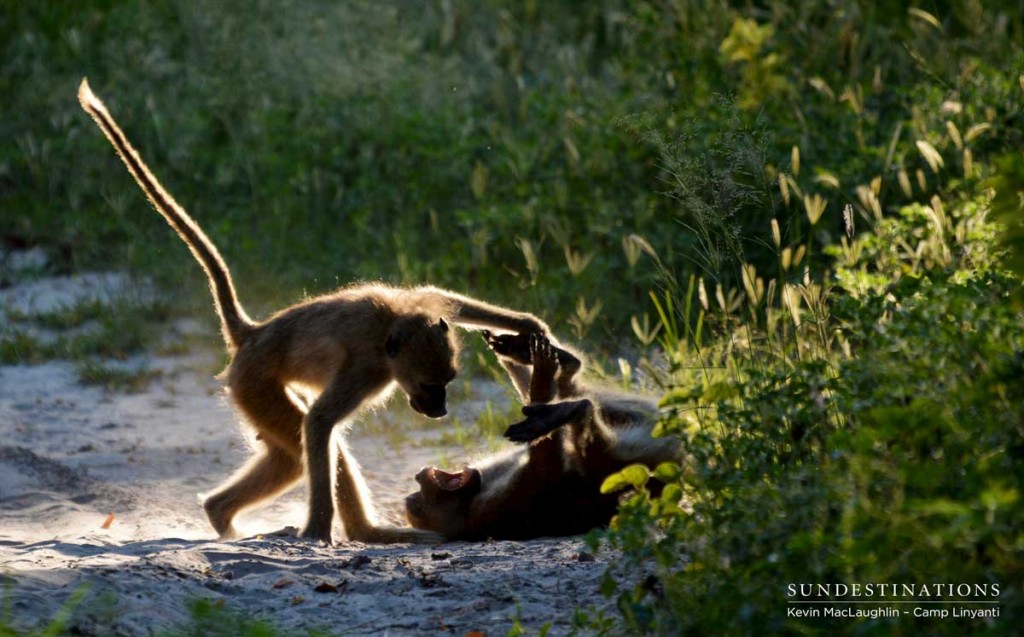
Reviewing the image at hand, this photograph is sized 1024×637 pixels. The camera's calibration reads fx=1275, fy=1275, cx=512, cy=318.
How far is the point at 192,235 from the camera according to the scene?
5621 millimetres

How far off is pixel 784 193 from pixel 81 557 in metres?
2.85

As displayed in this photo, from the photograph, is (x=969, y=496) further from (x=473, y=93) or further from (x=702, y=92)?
(x=473, y=93)

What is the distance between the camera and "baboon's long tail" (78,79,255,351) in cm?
545

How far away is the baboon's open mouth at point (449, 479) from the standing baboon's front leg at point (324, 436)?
0.45 metres

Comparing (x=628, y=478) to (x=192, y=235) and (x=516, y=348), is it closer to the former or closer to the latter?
(x=516, y=348)

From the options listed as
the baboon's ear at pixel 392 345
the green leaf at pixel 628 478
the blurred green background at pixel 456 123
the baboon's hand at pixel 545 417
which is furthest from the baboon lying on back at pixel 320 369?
the green leaf at pixel 628 478

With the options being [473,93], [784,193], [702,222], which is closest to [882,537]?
[702,222]

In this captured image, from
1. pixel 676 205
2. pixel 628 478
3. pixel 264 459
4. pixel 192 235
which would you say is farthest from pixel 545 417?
pixel 676 205

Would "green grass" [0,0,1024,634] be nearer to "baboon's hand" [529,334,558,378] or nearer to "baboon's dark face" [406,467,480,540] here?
"baboon's hand" [529,334,558,378]

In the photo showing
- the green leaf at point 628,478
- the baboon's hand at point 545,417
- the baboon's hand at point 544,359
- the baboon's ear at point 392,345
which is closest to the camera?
the green leaf at point 628,478

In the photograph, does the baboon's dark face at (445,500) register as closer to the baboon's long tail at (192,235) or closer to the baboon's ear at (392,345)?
the baboon's ear at (392,345)

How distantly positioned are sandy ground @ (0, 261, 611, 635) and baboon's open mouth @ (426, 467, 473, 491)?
1.13 ft

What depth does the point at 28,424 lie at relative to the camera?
705 cm

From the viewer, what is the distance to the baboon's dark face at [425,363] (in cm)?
541
